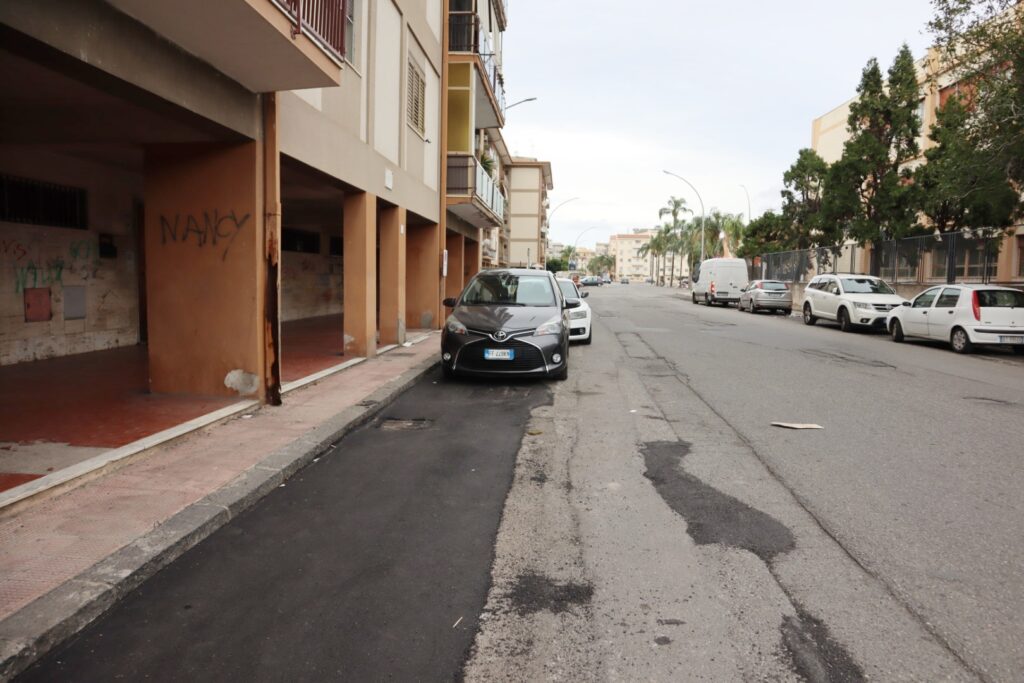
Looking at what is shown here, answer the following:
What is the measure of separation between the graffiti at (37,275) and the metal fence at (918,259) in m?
23.5

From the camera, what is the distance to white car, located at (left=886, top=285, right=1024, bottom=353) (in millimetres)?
14172

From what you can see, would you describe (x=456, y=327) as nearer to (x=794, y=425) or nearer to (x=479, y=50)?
(x=794, y=425)

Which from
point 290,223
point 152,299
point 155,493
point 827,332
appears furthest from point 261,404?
point 827,332

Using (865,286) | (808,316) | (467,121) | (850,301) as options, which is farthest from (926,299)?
(467,121)

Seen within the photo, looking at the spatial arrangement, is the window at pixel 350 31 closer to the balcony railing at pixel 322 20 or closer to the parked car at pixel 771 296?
the balcony railing at pixel 322 20

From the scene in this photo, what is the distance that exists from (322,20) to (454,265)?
15.7m

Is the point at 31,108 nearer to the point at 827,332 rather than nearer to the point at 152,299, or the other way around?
the point at 152,299

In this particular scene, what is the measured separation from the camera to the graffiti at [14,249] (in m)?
9.00

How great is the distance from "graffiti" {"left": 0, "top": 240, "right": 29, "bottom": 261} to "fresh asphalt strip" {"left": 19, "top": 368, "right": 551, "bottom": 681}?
647 centimetres

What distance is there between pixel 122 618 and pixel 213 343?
4.74m

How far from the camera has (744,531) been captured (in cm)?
414

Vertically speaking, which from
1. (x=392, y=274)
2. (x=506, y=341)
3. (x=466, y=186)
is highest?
(x=466, y=186)

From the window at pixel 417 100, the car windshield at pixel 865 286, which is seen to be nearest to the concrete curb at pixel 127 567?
the window at pixel 417 100

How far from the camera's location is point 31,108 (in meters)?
6.37
